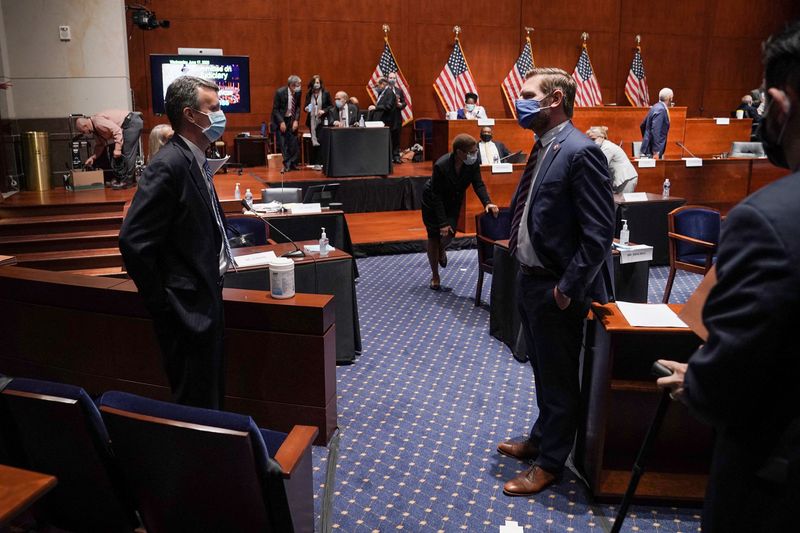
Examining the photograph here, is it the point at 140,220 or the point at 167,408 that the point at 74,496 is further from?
the point at 140,220

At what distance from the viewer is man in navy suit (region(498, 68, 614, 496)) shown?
2674 mm

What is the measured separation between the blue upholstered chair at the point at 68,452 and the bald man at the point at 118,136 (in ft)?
23.4

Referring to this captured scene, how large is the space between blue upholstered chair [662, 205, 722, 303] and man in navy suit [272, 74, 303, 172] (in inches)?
278

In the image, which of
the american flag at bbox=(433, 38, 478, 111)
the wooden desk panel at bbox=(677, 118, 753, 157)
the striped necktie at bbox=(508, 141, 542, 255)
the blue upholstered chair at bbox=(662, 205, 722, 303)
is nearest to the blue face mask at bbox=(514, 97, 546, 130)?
the striped necktie at bbox=(508, 141, 542, 255)

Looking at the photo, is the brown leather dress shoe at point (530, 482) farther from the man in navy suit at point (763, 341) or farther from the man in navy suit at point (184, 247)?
the man in navy suit at point (763, 341)

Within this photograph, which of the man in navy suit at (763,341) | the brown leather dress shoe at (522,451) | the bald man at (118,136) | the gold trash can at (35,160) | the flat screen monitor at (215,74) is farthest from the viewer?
the flat screen monitor at (215,74)

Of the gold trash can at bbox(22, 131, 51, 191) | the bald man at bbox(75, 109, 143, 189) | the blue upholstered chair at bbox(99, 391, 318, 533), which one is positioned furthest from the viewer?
the bald man at bbox(75, 109, 143, 189)

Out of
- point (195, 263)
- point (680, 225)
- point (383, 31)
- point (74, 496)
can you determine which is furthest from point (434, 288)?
→ point (383, 31)

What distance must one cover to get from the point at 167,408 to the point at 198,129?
1.32 m

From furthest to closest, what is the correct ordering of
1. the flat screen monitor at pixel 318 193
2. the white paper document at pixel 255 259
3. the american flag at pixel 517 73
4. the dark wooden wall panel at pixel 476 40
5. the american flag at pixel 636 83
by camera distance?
the american flag at pixel 636 83
the american flag at pixel 517 73
the dark wooden wall panel at pixel 476 40
the flat screen monitor at pixel 318 193
the white paper document at pixel 255 259

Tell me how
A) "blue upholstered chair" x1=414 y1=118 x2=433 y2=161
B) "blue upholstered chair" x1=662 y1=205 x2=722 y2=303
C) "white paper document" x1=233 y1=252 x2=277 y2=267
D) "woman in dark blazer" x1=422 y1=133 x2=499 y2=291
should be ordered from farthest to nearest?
"blue upholstered chair" x1=414 y1=118 x2=433 y2=161, "woman in dark blazer" x1=422 y1=133 x2=499 y2=291, "blue upholstered chair" x1=662 y1=205 x2=722 y2=303, "white paper document" x1=233 y1=252 x2=277 y2=267

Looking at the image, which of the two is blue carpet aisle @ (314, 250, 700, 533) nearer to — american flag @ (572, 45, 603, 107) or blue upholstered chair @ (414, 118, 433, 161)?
blue upholstered chair @ (414, 118, 433, 161)

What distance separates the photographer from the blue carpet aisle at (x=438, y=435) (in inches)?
111

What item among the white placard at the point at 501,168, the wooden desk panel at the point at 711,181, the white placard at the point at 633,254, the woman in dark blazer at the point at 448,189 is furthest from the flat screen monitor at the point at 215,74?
the white placard at the point at 633,254
